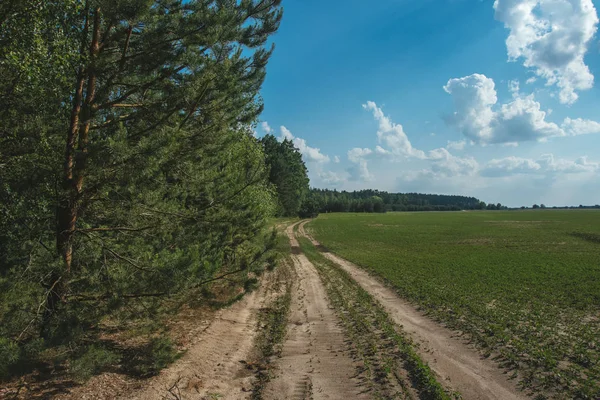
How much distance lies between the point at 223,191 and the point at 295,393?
4.39m

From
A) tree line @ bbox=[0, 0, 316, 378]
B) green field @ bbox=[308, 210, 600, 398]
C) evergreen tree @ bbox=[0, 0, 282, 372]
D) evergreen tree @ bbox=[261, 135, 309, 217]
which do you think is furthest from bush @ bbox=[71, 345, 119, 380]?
evergreen tree @ bbox=[261, 135, 309, 217]

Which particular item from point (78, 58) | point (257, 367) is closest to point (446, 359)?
point (257, 367)

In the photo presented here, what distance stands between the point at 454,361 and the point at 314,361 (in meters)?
3.05

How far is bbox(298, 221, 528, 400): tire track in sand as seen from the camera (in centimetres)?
602

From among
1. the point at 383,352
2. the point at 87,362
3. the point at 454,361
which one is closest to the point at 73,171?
the point at 87,362

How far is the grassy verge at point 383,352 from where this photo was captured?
5.95 m

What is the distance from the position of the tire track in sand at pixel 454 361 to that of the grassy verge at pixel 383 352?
0.96ft

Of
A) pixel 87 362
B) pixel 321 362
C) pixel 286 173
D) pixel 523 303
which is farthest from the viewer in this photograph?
pixel 286 173

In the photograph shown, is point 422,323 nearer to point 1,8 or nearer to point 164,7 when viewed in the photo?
point 164,7

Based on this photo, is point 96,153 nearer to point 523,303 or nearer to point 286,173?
point 523,303

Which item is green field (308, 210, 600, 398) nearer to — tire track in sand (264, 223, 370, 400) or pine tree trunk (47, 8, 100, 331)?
tire track in sand (264, 223, 370, 400)

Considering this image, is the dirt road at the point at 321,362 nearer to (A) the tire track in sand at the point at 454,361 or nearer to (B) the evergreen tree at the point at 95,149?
(A) the tire track in sand at the point at 454,361

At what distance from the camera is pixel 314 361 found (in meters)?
7.23

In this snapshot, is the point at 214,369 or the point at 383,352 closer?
the point at 214,369
